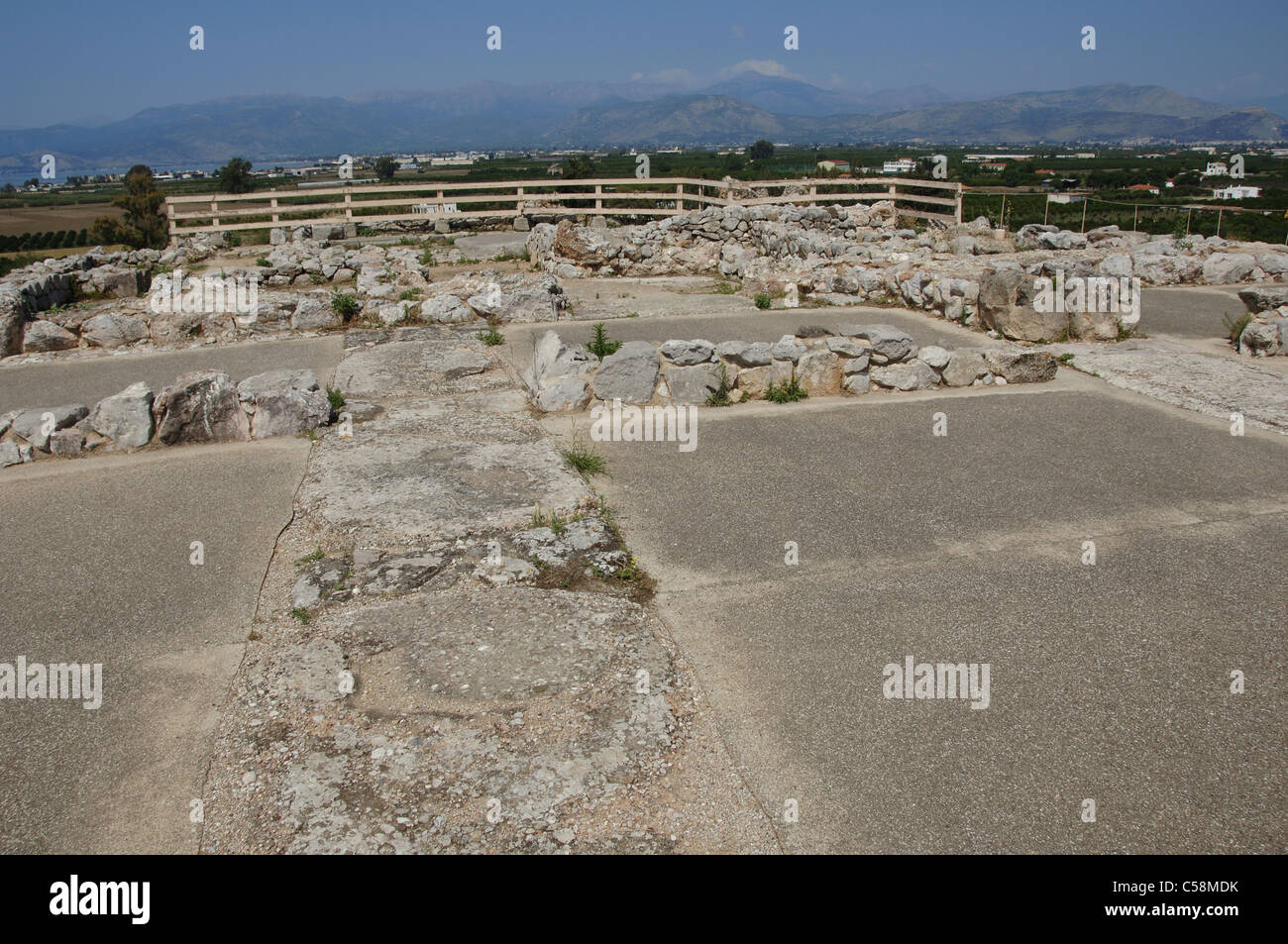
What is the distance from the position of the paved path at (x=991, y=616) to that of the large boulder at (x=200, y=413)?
3739 mm

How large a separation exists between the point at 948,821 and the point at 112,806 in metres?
3.62

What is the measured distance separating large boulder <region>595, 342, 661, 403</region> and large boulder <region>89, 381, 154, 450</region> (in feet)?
14.8

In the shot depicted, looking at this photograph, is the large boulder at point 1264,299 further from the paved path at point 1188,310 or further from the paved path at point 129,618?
the paved path at point 129,618

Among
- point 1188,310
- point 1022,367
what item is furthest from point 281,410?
point 1188,310

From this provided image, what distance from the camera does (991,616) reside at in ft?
17.2

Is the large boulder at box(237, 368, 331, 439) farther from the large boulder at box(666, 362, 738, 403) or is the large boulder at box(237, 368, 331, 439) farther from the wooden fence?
the wooden fence

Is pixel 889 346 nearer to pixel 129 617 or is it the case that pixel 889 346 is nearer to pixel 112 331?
pixel 129 617

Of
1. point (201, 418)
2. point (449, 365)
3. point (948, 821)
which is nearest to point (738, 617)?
point (948, 821)

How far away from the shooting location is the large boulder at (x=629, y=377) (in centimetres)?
948

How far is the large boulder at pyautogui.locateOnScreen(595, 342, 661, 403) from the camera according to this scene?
9477 mm

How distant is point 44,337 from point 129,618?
1004 centimetres

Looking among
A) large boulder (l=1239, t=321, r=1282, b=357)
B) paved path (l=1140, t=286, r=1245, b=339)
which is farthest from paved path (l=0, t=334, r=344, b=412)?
paved path (l=1140, t=286, r=1245, b=339)

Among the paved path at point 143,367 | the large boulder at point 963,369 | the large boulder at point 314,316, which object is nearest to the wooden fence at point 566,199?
the large boulder at point 314,316
